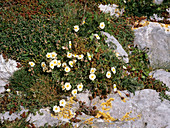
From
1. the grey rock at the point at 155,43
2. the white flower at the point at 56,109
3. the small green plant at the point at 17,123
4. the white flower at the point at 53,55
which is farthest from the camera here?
the grey rock at the point at 155,43

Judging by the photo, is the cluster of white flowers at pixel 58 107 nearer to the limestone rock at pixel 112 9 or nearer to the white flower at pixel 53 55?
the white flower at pixel 53 55

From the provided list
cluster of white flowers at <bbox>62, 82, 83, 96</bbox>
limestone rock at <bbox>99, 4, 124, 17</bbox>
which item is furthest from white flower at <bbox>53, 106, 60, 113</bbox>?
limestone rock at <bbox>99, 4, 124, 17</bbox>

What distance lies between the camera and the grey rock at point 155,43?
18.1ft

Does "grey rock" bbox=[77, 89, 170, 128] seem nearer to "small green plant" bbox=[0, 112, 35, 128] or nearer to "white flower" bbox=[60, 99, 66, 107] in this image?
"white flower" bbox=[60, 99, 66, 107]

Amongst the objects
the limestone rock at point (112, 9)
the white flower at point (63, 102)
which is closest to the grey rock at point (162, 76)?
the limestone rock at point (112, 9)

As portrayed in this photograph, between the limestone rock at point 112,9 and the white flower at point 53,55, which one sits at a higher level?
the limestone rock at point 112,9

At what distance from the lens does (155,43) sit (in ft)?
18.6

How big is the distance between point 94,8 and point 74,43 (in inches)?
91.9

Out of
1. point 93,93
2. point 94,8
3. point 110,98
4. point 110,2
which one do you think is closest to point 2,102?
point 93,93

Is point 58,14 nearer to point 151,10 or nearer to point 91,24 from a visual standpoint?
point 91,24

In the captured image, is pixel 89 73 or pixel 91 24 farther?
pixel 91 24

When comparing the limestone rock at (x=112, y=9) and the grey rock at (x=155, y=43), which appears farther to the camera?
the limestone rock at (x=112, y=9)

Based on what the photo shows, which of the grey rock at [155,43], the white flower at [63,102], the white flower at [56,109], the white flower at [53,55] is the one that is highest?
the grey rock at [155,43]

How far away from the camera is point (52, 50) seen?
4.33m
